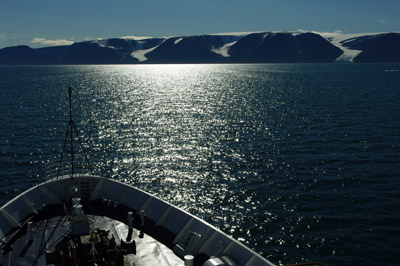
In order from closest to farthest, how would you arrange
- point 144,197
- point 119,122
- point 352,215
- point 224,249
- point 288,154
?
point 224,249, point 144,197, point 352,215, point 288,154, point 119,122

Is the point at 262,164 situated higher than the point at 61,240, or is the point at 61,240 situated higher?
the point at 61,240

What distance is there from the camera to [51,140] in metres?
73.1

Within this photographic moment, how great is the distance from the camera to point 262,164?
5631 cm

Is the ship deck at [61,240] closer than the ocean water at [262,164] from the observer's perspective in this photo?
Yes

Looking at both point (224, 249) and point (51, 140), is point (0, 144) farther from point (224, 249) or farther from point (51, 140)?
point (224, 249)

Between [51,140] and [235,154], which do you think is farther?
[51,140]

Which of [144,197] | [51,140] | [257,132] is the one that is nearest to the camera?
[144,197]

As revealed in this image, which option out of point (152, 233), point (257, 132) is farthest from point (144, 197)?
point (257, 132)

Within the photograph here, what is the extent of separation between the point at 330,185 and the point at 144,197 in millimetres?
29959

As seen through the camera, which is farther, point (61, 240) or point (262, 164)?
point (262, 164)

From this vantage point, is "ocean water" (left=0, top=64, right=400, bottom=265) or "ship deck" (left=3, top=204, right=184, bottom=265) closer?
"ship deck" (left=3, top=204, right=184, bottom=265)

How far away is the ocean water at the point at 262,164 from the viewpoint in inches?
1385

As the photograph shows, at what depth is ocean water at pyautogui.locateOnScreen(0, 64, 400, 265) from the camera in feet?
115

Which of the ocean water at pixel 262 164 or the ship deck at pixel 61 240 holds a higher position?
the ship deck at pixel 61 240
